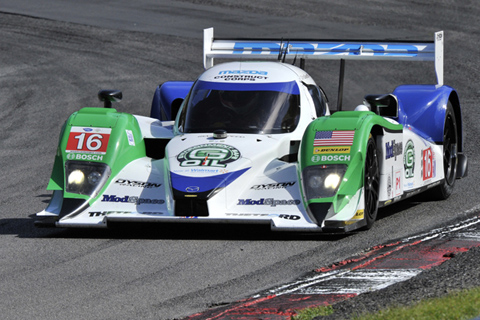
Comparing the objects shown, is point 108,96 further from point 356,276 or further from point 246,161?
point 356,276

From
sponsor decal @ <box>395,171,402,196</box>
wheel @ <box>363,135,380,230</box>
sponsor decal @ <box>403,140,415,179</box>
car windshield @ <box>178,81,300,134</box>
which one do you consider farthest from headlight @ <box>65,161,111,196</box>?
sponsor decal @ <box>403,140,415,179</box>

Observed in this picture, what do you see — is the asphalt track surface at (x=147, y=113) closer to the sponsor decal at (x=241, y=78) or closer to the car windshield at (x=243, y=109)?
the car windshield at (x=243, y=109)

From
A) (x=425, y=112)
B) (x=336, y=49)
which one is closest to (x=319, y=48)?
(x=336, y=49)

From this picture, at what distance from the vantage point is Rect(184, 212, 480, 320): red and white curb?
5840 millimetres

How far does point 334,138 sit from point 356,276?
2.07 meters

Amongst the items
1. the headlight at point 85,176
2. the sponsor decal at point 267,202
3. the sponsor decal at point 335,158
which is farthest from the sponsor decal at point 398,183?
the headlight at point 85,176

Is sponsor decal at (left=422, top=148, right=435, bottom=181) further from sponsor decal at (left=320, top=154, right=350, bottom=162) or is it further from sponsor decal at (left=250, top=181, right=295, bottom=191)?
sponsor decal at (left=250, top=181, right=295, bottom=191)

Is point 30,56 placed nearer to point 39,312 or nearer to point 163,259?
point 163,259

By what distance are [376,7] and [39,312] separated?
22.4 meters

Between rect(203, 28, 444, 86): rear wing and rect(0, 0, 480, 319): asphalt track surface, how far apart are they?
1.66 m

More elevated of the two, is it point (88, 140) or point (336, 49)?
point (336, 49)

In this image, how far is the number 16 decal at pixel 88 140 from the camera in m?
8.99

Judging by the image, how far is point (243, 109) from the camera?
A: 9484mm

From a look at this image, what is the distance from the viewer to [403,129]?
981 centimetres
